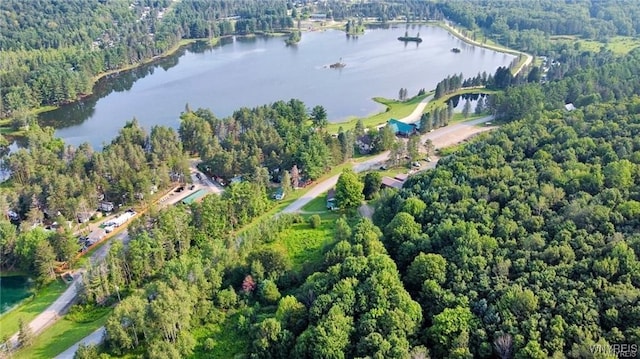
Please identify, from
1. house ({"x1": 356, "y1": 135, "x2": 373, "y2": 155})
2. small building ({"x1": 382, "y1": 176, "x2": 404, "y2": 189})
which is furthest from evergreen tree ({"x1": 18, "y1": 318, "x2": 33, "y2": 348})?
house ({"x1": 356, "y1": 135, "x2": 373, "y2": 155})

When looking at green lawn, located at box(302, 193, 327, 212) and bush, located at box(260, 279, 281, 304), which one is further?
green lawn, located at box(302, 193, 327, 212)

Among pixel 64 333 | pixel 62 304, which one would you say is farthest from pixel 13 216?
pixel 64 333

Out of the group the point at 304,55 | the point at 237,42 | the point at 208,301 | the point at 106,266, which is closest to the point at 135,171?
the point at 106,266

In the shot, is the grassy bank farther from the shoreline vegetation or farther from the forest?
the forest

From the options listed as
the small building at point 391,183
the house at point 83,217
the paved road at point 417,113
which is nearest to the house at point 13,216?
the house at point 83,217

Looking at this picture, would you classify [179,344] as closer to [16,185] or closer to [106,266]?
[106,266]

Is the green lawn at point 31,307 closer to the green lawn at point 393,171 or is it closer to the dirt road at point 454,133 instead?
the green lawn at point 393,171
